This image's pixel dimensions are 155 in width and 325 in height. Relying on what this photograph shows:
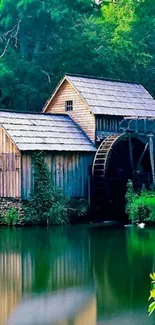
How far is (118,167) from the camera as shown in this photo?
98.5 feet

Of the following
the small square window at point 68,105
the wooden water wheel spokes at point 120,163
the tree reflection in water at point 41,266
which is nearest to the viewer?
the tree reflection in water at point 41,266

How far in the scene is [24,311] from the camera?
12227 millimetres

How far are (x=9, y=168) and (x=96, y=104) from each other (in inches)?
222

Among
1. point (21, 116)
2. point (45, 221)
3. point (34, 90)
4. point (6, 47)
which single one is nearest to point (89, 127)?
point (21, 116)

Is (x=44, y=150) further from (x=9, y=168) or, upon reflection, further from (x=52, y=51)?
(x=52, y=51)

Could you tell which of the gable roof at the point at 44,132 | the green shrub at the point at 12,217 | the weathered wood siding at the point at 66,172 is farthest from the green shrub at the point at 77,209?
the green shrub at the point at 12,217

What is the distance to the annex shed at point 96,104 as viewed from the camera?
30.1m

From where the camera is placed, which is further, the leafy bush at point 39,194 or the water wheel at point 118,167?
the water wheel at point 118,167

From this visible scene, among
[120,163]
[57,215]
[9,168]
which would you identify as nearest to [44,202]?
[57,215]

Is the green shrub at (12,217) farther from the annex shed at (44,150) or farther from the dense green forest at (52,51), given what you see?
the dense green forest at (52,51)

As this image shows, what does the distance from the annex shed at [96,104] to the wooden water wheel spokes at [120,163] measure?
3.35 ft

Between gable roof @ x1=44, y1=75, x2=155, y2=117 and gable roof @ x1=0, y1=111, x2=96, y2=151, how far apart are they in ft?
4.46

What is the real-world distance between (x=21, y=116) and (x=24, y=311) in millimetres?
16726

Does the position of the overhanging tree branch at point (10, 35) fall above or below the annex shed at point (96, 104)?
above
